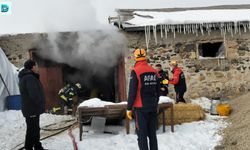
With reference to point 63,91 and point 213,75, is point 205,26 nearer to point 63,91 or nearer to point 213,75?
point 213,75

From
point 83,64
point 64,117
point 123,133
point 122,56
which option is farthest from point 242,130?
point 83,64

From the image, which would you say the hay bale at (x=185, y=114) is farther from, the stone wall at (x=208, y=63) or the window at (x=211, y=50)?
the window at (x=211, y=50)

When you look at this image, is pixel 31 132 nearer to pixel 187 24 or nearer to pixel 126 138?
pixel 126 138

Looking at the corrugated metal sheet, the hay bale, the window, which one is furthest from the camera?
the corrugated metal sheet

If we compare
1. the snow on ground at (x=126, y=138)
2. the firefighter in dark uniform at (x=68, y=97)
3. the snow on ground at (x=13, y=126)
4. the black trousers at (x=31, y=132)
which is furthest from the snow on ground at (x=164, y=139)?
the firefighter in dark uniform at (x=68, y=97)

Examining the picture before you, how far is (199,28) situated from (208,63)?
120cm

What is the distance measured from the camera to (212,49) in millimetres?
13422

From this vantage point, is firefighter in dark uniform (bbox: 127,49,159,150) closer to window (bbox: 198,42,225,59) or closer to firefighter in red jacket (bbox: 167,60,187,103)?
firefighter in red jacket (bbox: 167,60,187,103)

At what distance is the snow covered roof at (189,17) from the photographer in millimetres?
12281

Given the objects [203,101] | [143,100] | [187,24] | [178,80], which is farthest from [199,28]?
[143,100]

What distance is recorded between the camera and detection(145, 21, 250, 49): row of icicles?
12.3 metres

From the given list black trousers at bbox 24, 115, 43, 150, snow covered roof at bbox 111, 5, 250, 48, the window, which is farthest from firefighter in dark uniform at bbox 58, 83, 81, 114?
black trousers at bbox 24, 115, 43, 150

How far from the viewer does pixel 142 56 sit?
6.01m

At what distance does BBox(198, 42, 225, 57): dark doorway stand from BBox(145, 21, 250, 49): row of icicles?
0.47 metres
